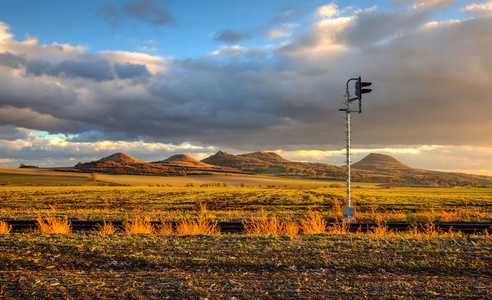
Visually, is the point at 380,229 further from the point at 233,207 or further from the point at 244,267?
the point at 233,207

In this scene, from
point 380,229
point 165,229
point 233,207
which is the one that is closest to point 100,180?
point 233,207

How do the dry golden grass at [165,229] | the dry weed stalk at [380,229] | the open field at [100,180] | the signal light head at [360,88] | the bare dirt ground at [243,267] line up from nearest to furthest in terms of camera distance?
the bare dirt ground at [243,267] < the dry weed stalk at [380,229] < the dry golden grass at [165,229] < the signal light head at [360,88] < the open field at [100,180]

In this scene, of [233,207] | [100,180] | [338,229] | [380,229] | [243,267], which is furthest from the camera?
[100,180]

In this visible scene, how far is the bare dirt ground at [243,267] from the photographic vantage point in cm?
607

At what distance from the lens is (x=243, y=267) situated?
785 cm

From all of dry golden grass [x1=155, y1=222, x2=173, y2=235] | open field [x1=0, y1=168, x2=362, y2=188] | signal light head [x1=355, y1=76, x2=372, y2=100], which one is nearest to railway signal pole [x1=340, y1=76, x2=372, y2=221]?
signal light head [x1=355, y1=76, x2=372, y2=100]

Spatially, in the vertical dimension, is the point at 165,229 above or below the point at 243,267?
below

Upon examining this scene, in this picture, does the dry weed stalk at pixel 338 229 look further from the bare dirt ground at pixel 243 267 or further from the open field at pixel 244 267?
the bare dirt ground at pixel 243 267

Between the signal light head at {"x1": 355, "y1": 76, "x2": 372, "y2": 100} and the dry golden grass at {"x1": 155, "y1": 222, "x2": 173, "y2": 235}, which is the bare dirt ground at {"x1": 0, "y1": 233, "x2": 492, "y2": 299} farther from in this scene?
the signal light head at {"x1": 355, "y1": 76, "x2": 372, "y2": 100}

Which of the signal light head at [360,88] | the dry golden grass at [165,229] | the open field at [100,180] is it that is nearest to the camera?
the dry golden grass at [165,229]

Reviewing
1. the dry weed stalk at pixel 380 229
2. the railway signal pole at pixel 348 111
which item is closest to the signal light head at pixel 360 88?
the railway signal pole at pixel 348 111

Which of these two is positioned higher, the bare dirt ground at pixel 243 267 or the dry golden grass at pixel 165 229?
the bare dirt ground at pixel 243 267

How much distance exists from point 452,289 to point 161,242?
26.3 ft

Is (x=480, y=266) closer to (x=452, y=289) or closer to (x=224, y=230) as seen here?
(x=452, y=289)
